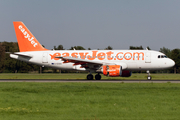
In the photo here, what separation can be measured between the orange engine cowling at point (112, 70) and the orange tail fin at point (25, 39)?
1142 centimetres

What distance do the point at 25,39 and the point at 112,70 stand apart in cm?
1457

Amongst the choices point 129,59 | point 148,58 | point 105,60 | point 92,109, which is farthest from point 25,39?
point 92,109

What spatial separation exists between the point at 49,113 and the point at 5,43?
386 feet

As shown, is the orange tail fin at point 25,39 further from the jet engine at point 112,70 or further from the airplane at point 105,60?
the jet engine at point 112,70

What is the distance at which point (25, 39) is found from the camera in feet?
126

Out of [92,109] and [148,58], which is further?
[148,58]

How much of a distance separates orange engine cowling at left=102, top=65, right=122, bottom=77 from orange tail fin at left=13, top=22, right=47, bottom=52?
11424 millimetres

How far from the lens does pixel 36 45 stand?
38.6 metres

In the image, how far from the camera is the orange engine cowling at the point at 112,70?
31359 millimetres

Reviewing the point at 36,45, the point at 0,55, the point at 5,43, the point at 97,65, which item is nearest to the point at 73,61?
the point at 97,65

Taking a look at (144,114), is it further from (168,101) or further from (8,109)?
(8,109)

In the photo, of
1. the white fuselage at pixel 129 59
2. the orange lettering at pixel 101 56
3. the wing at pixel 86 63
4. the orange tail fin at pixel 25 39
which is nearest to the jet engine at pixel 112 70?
the wing at pixel 86 63

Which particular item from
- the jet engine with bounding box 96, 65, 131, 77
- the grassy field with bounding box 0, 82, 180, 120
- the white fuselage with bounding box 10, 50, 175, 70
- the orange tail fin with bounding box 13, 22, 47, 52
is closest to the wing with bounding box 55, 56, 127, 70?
the white fuselage with bounding box 10, 50, 175, 70

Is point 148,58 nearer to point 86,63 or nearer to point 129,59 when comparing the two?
point 129,59
